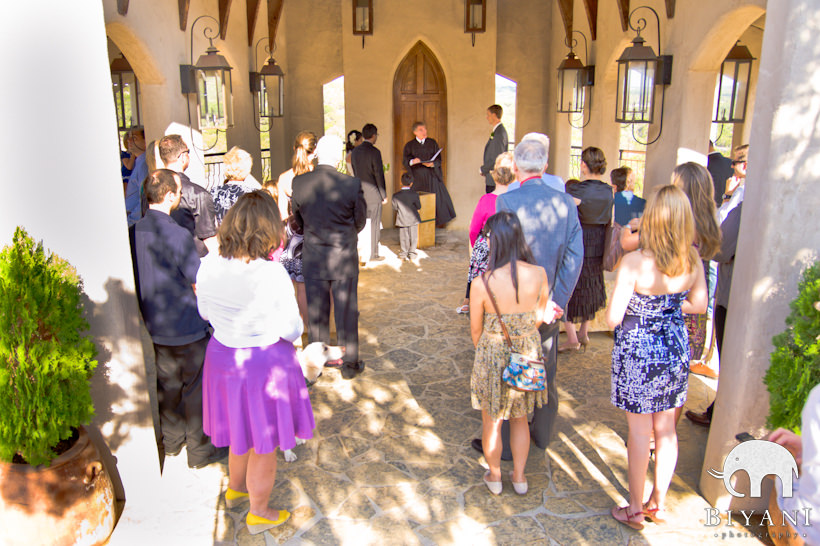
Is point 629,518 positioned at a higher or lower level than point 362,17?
lower

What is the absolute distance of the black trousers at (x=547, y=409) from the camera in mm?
4367

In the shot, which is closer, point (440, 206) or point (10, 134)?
point (10, 134)

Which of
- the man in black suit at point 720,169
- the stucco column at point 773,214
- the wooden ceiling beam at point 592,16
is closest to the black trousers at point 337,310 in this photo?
the stucco column at point 773,214

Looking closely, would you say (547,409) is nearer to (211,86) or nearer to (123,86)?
(211,86)

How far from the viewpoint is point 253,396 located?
Answer: 11.5 feet

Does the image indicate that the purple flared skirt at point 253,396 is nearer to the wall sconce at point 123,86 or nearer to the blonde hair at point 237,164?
the blonde hair at point 237,164

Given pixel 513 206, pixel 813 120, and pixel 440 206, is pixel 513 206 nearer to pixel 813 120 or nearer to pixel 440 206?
pixel 813 120

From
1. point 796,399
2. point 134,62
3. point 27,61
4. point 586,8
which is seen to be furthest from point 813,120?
point 586,8

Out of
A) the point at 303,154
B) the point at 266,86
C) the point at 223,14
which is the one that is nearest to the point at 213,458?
the point at 303,154

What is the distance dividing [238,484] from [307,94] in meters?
10.3

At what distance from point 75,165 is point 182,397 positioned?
1627 millimetres

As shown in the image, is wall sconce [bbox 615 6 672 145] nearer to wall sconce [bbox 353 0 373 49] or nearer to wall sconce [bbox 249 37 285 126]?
wall sconce [bbox 249 37 285 126]

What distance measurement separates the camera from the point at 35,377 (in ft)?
11.1

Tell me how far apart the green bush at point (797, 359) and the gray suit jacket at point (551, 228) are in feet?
3.96
